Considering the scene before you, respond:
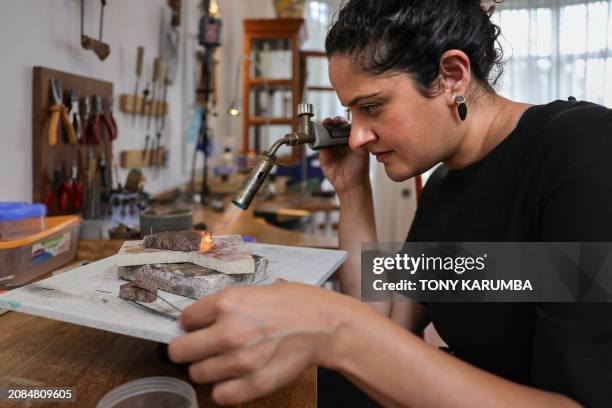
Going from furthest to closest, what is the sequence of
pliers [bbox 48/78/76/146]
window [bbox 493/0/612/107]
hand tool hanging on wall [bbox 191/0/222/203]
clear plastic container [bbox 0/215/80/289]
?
window [bbox 493/0/612/107] → hand tool hanging on wall [bbox 191/0/222/203] → pliers [bbox 48/78/76/146] → clear plastic container [bbox 0/215/80/289]

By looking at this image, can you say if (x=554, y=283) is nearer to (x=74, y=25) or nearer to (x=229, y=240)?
(x=229, y=240)

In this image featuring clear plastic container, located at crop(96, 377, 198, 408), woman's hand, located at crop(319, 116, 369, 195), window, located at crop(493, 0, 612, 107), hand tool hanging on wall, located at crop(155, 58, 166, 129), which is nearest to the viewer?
clear plastic container, located at crop(96, 377, 198, 408)

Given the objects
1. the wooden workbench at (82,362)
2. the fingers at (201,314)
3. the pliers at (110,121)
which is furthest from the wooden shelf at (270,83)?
the fingers at (201,314)

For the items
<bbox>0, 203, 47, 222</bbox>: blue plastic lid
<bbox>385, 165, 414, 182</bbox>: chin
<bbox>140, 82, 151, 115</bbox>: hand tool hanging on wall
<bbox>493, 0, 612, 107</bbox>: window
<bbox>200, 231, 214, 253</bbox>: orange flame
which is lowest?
→ <bbox>200, 231, 214, 253</bbox>: orange flame

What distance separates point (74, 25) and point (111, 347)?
48.5 inches

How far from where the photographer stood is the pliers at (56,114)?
142 centimetres

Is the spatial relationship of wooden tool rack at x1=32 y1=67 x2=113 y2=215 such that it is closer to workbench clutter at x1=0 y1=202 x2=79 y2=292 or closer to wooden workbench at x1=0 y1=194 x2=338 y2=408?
workbench clutter at x1=0 y1=202 x2=79 y2=292

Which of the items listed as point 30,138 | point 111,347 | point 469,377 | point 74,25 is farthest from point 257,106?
point 469,377

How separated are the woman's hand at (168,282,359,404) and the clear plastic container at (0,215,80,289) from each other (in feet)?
2.21

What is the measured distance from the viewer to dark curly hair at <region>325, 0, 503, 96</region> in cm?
83

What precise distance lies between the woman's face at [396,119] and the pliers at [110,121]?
1116 millimetres

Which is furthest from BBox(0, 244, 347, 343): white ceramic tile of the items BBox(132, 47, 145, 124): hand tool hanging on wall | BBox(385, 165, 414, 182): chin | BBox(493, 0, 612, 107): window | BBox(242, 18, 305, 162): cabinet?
BBox(493, 0, 612, 107): window

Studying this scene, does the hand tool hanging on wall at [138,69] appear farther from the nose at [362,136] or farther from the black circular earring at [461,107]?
the black circular earring at [461,107]

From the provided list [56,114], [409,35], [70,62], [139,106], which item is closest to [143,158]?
[139,106]
